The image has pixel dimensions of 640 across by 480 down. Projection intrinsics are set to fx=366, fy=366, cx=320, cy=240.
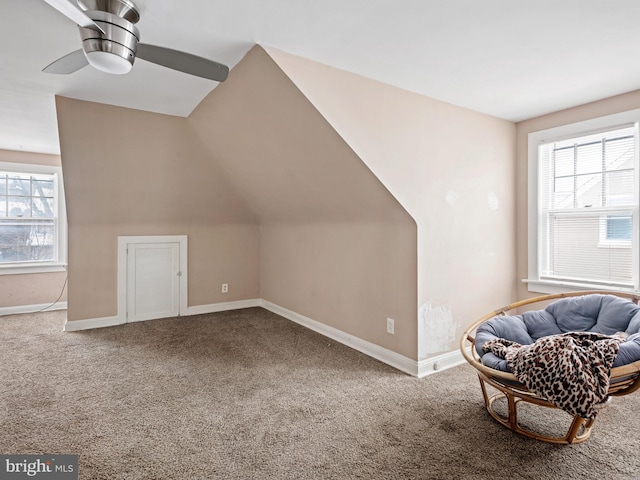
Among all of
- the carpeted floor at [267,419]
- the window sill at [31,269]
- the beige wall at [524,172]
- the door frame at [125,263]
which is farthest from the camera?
the window sill at [31,269]

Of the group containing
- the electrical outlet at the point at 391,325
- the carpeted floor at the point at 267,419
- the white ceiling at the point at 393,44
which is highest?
the white ceiling at the point at 393,44

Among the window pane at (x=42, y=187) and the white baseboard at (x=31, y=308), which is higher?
the window pane at (x=42, y=187)

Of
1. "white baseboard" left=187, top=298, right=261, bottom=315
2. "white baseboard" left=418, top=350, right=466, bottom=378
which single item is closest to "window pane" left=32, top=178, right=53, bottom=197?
"white baseboard" left=187, top=298, right=261, bottom=315

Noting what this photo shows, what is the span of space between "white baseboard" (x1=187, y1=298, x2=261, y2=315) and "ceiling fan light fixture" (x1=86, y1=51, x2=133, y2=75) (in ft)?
11.6

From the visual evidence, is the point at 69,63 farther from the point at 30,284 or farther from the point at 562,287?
the point at 30,284

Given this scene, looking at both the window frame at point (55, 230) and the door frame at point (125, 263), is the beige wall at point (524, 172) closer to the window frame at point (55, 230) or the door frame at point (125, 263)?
the door frame at point (125, 263)

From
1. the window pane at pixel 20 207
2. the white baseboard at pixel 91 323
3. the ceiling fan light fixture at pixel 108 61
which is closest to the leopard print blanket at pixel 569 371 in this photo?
the ceiling fan light fixture at pixel 108 61

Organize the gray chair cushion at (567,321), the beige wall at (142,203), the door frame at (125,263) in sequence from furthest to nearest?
the door frame at (125,263)
the beige wall at (142,203)
the gray chair cushion at (567,321)

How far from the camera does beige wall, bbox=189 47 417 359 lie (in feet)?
8.89

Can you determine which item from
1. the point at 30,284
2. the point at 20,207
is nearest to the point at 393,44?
the point at 20,207

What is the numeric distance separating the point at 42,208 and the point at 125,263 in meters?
1.82

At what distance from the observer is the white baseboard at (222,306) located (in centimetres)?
486

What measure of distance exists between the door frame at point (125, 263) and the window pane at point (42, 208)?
5.44 feet

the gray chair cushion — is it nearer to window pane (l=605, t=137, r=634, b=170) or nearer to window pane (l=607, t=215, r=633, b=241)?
window pane (l=607, t=215, r=633, b=241)
